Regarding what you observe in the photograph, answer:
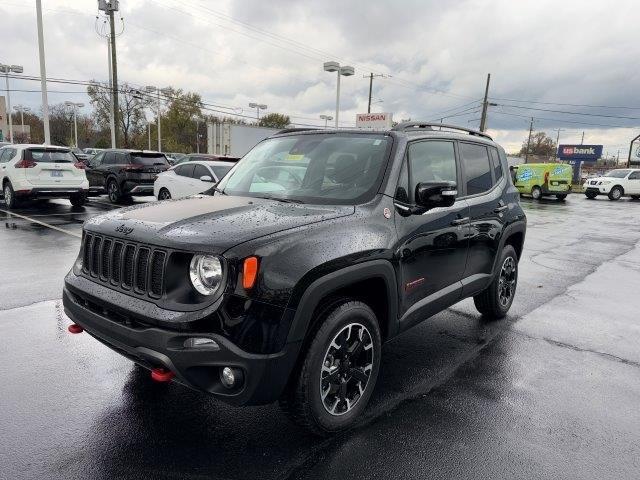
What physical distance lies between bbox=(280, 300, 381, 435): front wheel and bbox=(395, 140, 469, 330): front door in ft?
1.35

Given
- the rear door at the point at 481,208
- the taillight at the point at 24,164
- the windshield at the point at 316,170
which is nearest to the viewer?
the windshield at the point at 316,170

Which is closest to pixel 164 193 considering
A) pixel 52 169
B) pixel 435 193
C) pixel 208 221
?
pixel 52 169

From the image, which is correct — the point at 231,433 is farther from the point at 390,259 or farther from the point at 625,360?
the point at 625,360

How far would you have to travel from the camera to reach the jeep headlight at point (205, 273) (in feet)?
7.92

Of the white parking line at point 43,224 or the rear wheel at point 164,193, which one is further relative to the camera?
the rear wheel at point 164,193

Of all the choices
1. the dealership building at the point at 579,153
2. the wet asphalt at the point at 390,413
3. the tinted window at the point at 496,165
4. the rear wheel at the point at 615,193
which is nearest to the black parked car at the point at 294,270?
the wet asphalt at the point at 390,413

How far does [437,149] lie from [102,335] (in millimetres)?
2881

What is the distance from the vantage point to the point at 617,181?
1128 inches

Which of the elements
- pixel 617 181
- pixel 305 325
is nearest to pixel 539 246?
pixel 305 325

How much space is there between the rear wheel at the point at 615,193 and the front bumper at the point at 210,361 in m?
32.2

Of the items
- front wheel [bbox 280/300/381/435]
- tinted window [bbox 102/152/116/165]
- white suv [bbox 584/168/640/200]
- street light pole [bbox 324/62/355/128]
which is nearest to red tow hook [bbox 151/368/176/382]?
front wheel [bbox 280/300/381/435]

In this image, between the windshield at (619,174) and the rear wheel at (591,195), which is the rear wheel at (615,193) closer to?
the windshield at (619,174)

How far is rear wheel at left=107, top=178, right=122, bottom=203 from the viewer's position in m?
14.8

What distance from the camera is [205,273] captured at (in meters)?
2.45
